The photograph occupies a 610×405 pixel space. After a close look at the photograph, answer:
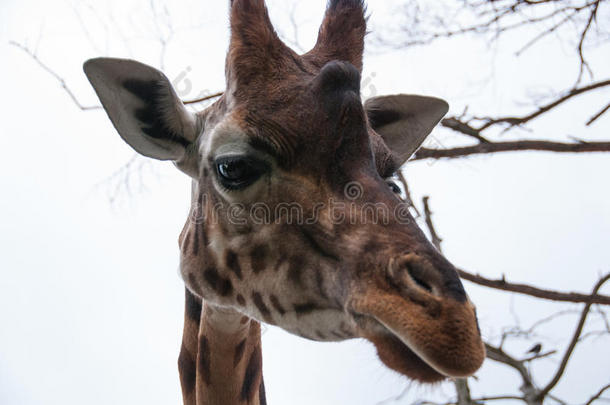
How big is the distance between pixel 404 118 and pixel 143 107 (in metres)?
0.97

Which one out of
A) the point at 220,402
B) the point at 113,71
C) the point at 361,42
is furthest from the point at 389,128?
the point at 220,402

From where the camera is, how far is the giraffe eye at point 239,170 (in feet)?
4.74

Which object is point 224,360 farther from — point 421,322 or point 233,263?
point 421,322

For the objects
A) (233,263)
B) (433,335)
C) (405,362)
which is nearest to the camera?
(433,335)

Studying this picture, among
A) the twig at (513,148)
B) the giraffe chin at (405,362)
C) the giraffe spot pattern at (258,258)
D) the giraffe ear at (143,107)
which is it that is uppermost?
the twig at (513,148)

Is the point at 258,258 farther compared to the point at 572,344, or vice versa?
the point at 572,344

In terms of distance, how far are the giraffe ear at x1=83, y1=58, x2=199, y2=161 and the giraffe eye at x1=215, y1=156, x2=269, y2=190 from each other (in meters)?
0.34

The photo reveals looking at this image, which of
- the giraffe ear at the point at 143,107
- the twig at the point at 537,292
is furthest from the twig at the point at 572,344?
the giraffe ear at the point at 143,107

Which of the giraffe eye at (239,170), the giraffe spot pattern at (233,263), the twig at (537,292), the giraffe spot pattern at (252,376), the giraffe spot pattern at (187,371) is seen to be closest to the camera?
the giraffe eye at (239,170)

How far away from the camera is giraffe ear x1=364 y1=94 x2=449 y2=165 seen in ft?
6.79

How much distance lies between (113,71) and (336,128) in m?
0.72

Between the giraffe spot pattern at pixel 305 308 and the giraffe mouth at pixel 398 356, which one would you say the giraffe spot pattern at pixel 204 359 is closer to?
the giraffe spot pattern at pixel 305 308

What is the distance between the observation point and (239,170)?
147 centimetres
